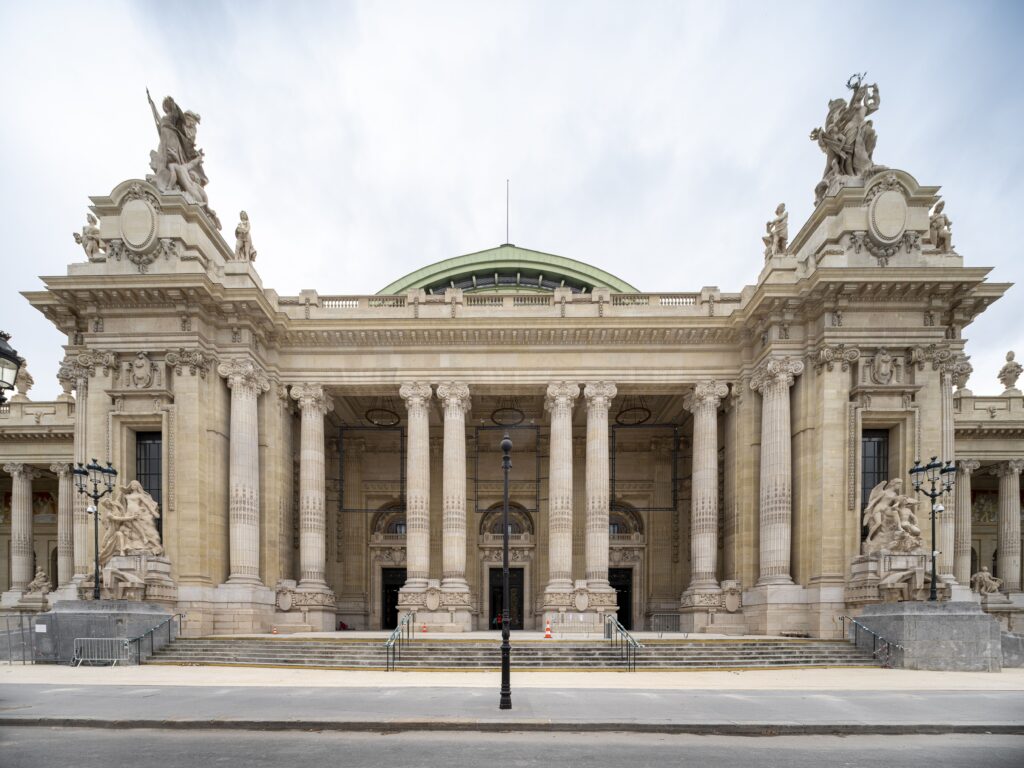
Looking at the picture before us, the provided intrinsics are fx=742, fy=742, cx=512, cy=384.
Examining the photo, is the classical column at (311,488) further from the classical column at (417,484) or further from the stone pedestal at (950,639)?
the stone pedestal at (950,639)

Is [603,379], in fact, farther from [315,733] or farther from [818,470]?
[315,733]

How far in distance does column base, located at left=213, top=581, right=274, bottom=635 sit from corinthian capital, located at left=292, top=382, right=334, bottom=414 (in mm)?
7453

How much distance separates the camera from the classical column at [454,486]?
30.3 metres

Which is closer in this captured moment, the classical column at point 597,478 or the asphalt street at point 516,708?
the asphalt street at point 516,708

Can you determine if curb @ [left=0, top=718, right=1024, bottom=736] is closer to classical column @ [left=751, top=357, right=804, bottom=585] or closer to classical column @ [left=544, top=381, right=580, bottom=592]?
classical column @ [left=751, top=357, right=804, bottom=585]

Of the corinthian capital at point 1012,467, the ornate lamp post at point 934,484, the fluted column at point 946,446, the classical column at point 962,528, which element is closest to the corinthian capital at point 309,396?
the ornate lamp post at point 934,484

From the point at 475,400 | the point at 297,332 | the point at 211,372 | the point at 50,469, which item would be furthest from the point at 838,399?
the point at 50,469

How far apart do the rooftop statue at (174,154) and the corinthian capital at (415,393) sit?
35.3ft

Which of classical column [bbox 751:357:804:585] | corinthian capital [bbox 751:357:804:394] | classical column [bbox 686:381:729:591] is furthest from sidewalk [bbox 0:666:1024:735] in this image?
corinthian capital [bbox 751:357:804:394]

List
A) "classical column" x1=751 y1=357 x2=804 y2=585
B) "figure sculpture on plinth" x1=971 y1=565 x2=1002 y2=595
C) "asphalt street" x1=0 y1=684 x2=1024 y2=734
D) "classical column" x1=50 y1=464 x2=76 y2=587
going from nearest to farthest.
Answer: "asphalt street" x1=0 y1=684 x2=1024 y2=734 → "classical column" x1=751 y1=357 x2=804 y2=585 → "classical column" x1=50 y1=464 x2=76 y2=587 → "figure sculpture on plinth" x1=971 y1=565 x2=1002 y2=595

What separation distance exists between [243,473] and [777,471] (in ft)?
66.5

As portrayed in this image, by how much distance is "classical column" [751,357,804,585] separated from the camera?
90.0ft

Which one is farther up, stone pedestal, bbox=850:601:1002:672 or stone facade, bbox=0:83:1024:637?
stone facade, bbox=0:83:1024:637

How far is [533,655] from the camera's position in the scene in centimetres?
2162
